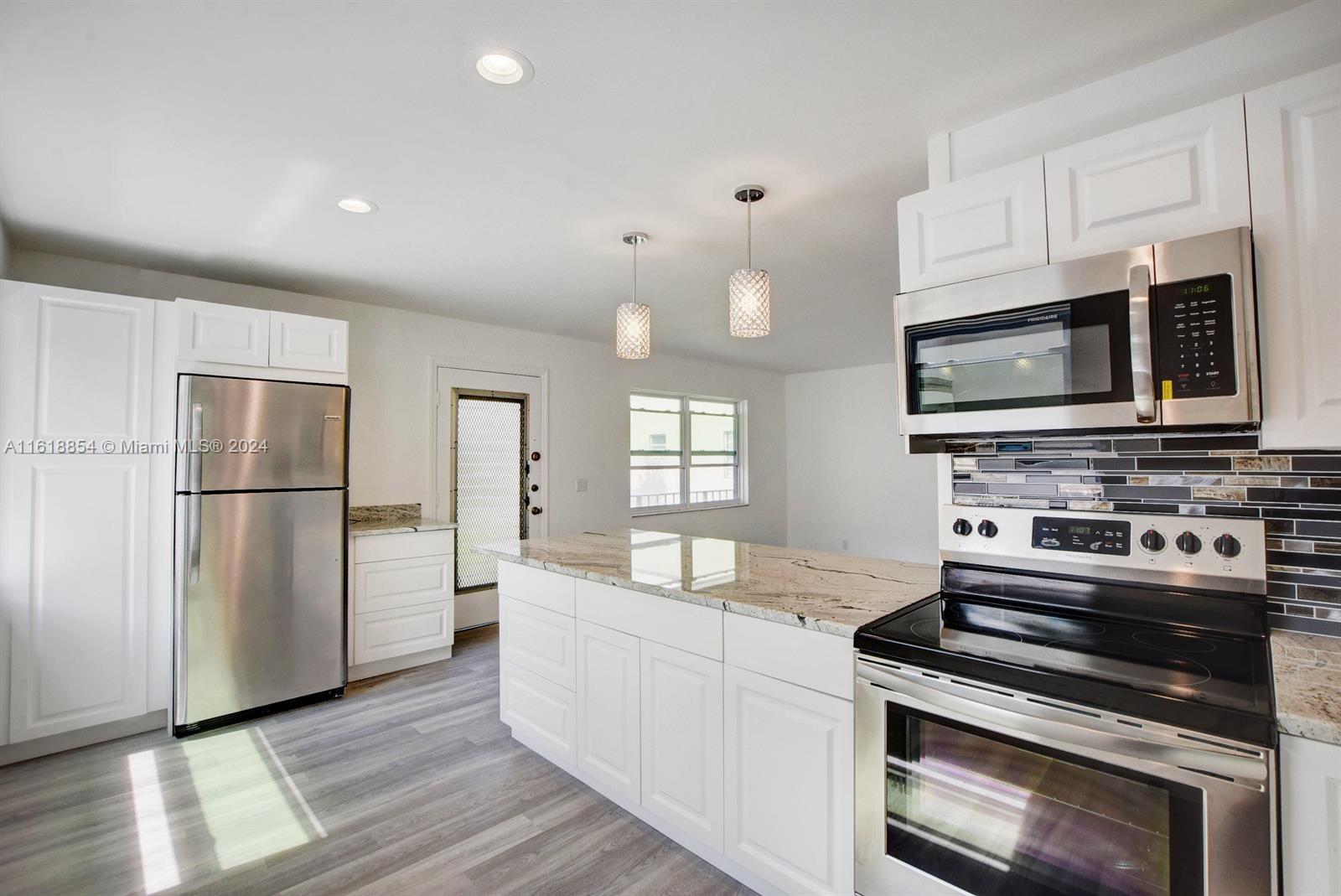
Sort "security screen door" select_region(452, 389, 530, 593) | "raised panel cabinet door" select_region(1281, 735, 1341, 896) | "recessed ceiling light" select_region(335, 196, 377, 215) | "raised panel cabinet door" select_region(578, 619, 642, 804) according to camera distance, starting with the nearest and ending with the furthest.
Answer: "raised panel cabinet door" select_region(1281, 735, 1341, 896), "raised panel cabinet door" select_region(578, 619, 642, 804), "recessed ceiling light" select_region(335, 196, 377, 215), "security screen door" select_region(452, 389, 530, 593)

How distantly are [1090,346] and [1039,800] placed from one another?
1083mm

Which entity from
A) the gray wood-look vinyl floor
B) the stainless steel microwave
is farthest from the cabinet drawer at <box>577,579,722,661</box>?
the stainless steel microwave

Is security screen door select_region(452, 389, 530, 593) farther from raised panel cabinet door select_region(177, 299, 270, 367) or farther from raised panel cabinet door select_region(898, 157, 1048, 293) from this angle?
raised panel cabinet door select_region(898, 157, 1048, 293)

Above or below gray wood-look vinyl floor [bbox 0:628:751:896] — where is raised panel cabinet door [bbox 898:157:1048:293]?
above

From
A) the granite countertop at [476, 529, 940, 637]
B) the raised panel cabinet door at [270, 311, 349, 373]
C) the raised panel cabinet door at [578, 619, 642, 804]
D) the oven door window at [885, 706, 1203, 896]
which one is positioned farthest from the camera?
the raised panel cabinet door at [270, 311, 349, 373]

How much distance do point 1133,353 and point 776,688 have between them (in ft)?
4.07

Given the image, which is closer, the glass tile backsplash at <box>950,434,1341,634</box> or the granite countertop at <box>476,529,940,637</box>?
the glass tile backsplash at <box>950,434,1341,634</box>

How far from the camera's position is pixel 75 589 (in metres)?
2.77

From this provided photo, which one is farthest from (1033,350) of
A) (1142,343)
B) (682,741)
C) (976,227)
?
(682,741)

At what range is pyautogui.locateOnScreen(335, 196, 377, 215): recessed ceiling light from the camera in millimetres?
2486

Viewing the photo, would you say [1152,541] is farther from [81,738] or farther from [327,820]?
[81,738]

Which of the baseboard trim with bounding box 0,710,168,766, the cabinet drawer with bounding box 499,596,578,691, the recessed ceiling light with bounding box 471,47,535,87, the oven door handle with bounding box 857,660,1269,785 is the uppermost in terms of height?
the recessed ceiling light with bounding box 471,47,535,87

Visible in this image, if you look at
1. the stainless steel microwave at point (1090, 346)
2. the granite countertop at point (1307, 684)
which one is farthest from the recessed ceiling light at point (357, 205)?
the granite countertop at point (1307, 684)

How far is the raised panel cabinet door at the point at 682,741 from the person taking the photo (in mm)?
1822
